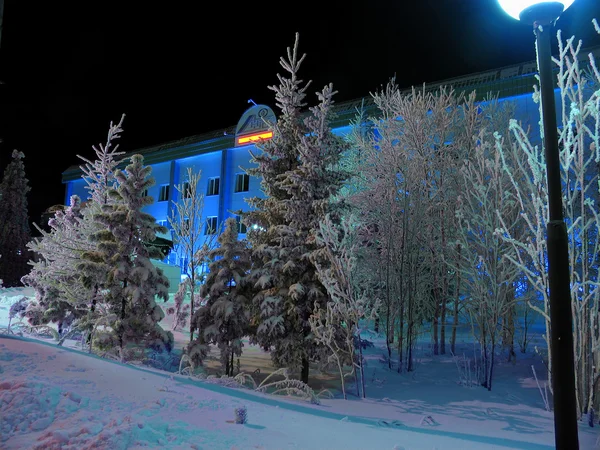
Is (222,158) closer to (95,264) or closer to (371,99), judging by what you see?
(371,99)

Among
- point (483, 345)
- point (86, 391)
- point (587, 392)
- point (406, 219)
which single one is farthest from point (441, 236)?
point (86, 391)

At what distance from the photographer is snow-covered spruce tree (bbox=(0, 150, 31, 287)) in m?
37.7

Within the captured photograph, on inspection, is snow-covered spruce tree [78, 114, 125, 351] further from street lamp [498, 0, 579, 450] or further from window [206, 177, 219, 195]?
window [206, 177, 219, 195]

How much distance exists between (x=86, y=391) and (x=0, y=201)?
3926cm

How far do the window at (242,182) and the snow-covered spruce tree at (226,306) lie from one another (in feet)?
70.1

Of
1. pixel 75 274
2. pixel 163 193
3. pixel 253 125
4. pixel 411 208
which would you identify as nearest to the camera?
pixel 411 208

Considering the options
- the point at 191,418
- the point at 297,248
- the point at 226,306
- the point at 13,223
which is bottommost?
the point at 191,418

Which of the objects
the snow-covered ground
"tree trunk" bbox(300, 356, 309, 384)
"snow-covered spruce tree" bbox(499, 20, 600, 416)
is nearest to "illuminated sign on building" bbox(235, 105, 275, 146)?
"tree trunk" bbox(300, 356, 309, 384)

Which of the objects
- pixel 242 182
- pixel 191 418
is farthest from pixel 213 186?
pixel 191 418

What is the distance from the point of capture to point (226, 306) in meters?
13.1

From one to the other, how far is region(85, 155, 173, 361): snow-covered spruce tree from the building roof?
12520 mm

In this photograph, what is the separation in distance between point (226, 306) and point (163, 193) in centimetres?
2918

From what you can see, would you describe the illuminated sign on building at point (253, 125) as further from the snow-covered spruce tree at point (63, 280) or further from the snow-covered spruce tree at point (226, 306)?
the snow-covered spruce tree at point (226, 306)

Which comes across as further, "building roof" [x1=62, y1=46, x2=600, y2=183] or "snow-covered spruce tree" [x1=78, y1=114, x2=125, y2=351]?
"building roof" [x1=62, y1=46, x2=600, y2=183]
